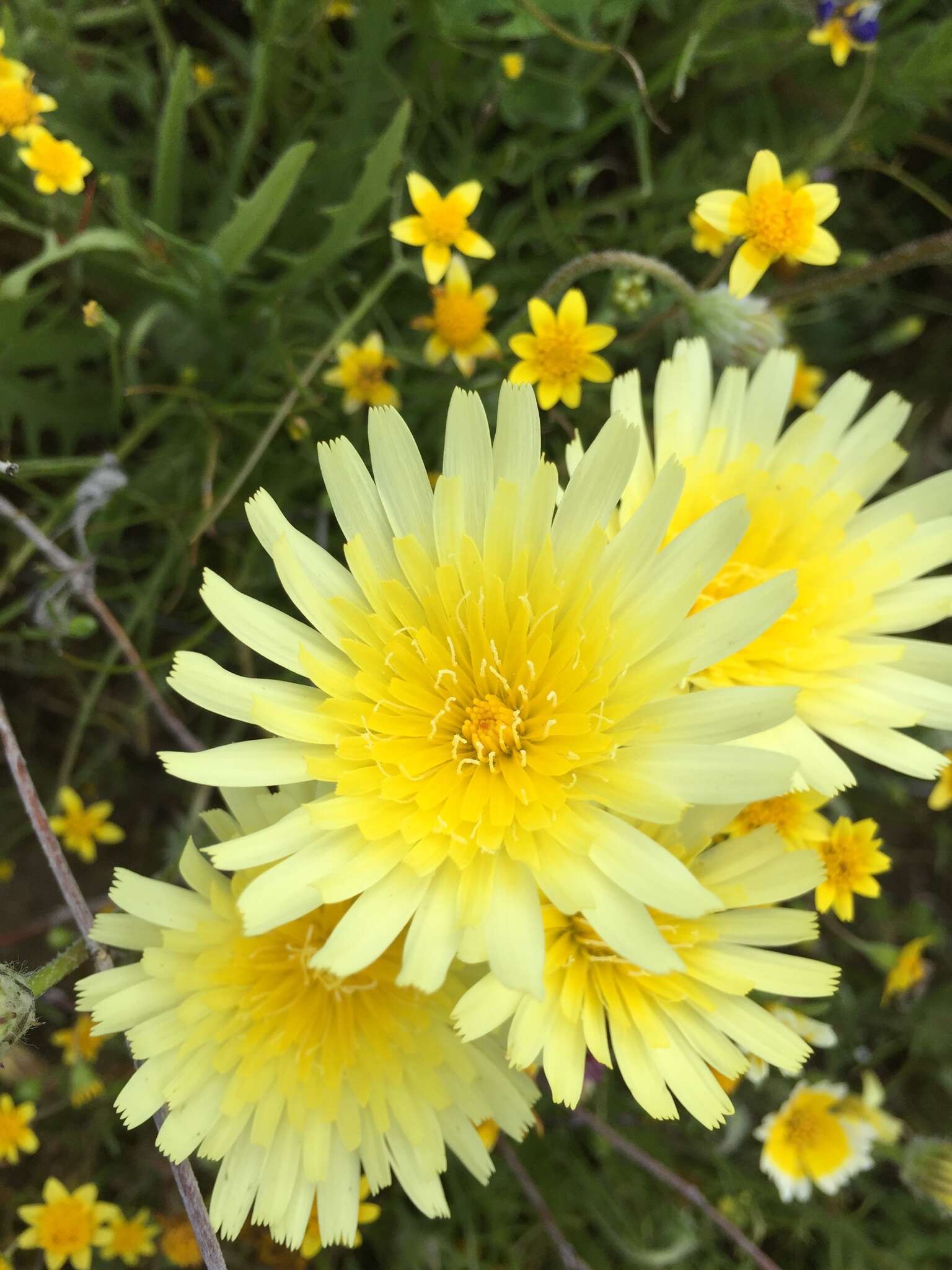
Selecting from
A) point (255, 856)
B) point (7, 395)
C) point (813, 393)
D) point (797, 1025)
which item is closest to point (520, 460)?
point (255, 856)

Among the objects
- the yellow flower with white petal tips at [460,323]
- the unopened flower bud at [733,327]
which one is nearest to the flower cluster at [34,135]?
the yellow flower with white petal tips at [460,323]

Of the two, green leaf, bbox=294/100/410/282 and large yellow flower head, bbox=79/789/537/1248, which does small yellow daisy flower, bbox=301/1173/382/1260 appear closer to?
large yellow flower head, bbox=79/789/537/1248

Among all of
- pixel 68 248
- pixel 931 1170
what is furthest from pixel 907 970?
pixel 68 248

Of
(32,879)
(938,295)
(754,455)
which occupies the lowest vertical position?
(32,879)

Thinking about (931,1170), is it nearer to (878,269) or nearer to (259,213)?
(878,269)

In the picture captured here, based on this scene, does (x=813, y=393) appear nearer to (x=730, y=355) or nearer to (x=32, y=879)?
(x=730, y=355)
